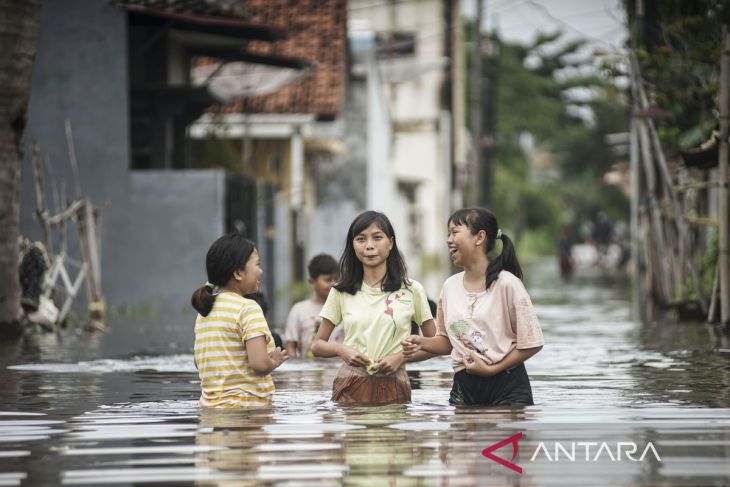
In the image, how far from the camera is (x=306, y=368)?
Answer: 13773 millimetres

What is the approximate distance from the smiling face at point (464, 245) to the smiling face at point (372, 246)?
0.40 metres

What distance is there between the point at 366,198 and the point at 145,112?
11477 mm

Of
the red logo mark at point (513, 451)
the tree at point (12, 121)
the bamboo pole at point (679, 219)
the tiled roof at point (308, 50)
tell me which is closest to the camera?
the red logo mark at point (513, 451)

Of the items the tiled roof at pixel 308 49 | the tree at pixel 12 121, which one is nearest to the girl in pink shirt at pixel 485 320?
the tree at pixel 12 121

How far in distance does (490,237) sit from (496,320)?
53 cm

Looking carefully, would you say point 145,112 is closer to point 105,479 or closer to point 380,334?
point 380,334

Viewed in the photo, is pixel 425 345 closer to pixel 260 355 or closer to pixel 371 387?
pixel 371 387

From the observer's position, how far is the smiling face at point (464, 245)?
8.93 m

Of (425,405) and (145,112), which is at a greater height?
(145,112)

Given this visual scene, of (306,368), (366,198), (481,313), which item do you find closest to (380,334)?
(481,313)

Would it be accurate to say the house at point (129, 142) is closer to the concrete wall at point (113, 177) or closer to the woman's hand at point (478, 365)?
the concrete wall at point (113, 177)

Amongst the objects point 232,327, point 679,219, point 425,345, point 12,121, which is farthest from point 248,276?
point 679,219


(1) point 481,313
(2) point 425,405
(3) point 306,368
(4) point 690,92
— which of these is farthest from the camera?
(4) point 690,92

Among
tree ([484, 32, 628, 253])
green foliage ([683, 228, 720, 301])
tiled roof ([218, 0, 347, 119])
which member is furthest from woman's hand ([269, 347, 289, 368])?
tree ([484, 32, 628, 253])
